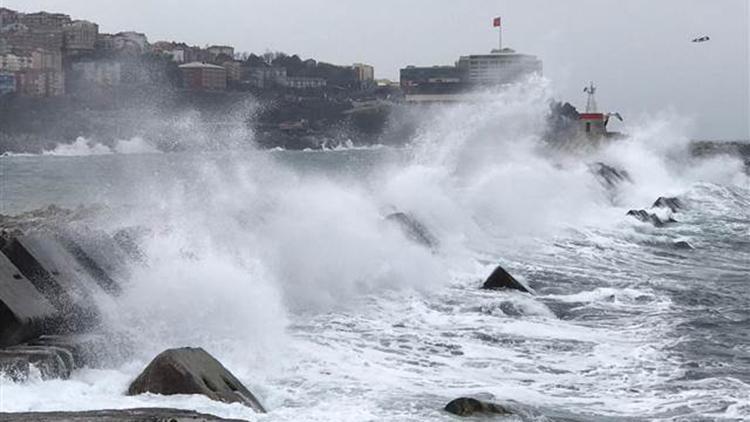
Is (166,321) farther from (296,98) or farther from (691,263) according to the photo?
(296,98)

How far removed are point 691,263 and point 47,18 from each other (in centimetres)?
10699

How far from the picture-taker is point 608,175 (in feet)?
136

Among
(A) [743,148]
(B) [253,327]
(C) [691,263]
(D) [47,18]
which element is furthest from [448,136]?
(D) [47,18]

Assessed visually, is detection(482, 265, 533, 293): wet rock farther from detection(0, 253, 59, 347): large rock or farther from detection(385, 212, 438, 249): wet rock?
detection(0, 253, 59, 347): large rock

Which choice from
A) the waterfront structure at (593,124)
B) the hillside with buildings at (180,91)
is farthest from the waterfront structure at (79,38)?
the waterfront structure at (593,124)

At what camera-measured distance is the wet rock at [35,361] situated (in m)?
7.62

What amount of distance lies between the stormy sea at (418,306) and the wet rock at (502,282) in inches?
8.7

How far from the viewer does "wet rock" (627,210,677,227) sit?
95.6 ft

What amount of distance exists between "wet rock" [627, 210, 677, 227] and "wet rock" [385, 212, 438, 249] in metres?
12.0

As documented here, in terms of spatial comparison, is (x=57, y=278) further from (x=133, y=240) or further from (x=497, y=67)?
(x=497, y=67)

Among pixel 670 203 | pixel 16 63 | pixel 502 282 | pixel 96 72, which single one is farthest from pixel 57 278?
pixel 16 63

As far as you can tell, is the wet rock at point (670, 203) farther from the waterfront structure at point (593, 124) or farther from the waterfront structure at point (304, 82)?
the waterfront structure at point (304, 82)

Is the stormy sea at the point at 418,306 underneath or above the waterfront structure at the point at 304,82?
underneath

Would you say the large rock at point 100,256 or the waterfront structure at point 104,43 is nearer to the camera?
the large rock at point 100,256
